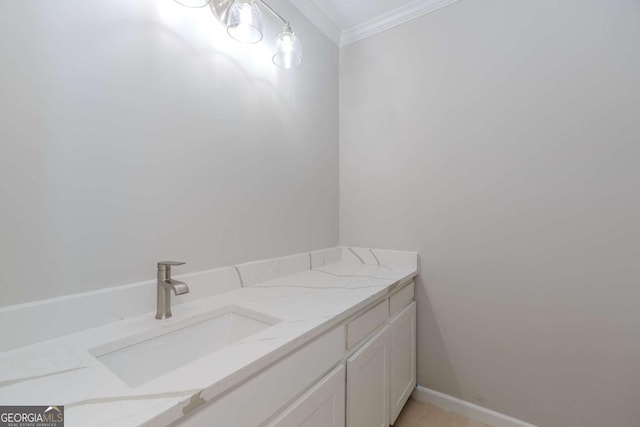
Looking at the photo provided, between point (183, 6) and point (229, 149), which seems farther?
point (229, 149)

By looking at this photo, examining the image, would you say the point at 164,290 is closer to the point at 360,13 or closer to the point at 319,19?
the point at 319,19

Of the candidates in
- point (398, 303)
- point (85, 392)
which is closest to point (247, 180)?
point (85, 392)

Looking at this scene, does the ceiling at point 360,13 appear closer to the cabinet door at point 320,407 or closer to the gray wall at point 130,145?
the gray wall at point 130,145

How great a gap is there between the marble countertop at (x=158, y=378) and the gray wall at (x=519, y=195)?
0.83m

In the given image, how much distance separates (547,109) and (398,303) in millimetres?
1243

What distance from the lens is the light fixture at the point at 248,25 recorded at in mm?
1054

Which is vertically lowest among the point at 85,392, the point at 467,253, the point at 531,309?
A: the point at 531,309

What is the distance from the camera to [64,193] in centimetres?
75

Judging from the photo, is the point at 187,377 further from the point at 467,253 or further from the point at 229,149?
the point at 467,253

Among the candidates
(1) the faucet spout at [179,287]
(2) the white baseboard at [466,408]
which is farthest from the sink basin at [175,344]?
(2) the white baseboard at [466,408]

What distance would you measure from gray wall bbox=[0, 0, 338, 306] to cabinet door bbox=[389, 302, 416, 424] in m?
0.74

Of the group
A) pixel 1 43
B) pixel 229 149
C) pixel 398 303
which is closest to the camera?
pixel 1 43

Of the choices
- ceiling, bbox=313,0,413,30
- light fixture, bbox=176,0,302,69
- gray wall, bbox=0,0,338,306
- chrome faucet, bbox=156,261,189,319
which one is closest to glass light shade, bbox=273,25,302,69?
light fixture, bbox=176,0,302,69

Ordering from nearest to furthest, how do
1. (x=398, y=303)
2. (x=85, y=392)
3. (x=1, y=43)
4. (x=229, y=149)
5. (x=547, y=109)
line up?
(x=85, y=392) < (x=1, y=43) < (x=229, y=149) < (x=547, y=109) < (x=398, y=303)
